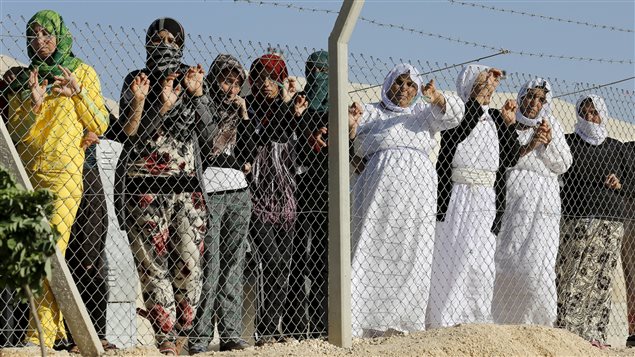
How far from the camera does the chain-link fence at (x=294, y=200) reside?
696 cm

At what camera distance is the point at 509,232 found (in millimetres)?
9094

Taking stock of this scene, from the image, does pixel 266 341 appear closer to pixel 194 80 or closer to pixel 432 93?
pixel 194 80

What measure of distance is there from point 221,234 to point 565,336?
2.19m

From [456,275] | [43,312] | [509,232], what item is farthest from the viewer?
[509,232]

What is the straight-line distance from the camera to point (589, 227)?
A: 9234 millimetres

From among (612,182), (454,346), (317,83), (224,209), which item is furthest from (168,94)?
(612,182)

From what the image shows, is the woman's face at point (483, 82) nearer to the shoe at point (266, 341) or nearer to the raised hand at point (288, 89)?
the raised hand at point (288, 89)

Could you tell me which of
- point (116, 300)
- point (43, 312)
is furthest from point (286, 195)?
point (43, 312)

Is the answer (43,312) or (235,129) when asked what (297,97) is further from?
(43,312)

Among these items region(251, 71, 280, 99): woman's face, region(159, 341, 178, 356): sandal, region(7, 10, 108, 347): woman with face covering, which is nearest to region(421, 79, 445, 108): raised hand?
region(251, 71, 280, 99): woman's face

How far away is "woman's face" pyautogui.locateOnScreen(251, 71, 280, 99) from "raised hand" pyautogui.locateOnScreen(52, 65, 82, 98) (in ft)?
4.53

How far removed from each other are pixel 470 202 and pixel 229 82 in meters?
2.01

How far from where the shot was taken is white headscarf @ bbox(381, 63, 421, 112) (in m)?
8.27

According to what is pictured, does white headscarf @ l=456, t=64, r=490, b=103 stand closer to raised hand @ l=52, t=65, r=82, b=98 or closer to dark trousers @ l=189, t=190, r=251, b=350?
dark trousers @ l=189, t=190, r=251, b=350
